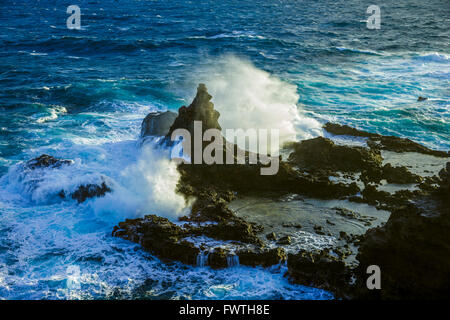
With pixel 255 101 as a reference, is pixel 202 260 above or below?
below

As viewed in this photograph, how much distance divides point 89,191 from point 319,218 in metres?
8.86

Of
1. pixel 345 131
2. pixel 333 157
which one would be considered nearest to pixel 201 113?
pixel 333 157

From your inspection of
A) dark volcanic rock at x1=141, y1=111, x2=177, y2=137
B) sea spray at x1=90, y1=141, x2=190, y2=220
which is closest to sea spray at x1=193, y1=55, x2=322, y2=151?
dark volcanic rock at x1=141, y1=111, x2=177, y2=137

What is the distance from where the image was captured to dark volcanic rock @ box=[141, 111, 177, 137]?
20.9 meters

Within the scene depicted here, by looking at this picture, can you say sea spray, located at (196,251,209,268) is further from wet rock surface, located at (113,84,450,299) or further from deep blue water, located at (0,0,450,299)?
deep blue water, located at (0,0,450,299)

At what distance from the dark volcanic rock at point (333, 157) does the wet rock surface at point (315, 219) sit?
44mm

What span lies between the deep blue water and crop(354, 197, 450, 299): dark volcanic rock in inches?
82.5

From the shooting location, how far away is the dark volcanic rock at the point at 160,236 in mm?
13583

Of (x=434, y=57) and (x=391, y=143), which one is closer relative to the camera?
(x=391, y=143)

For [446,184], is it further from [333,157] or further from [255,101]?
[255,101]

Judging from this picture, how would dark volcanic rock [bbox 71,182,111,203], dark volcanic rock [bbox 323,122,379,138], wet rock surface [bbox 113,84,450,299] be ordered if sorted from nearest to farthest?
wet rock surface [bbox 113,84,450,299]
dark volcanic rock [bbox 71,182,111,203]
dark volcanic rock [bbox 323,122,379,138]

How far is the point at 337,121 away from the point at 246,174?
1055cm

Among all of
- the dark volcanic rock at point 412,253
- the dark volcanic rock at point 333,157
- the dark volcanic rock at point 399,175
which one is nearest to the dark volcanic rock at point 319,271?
the dark volcanic rock at point 412,253

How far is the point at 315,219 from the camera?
1530 cm
